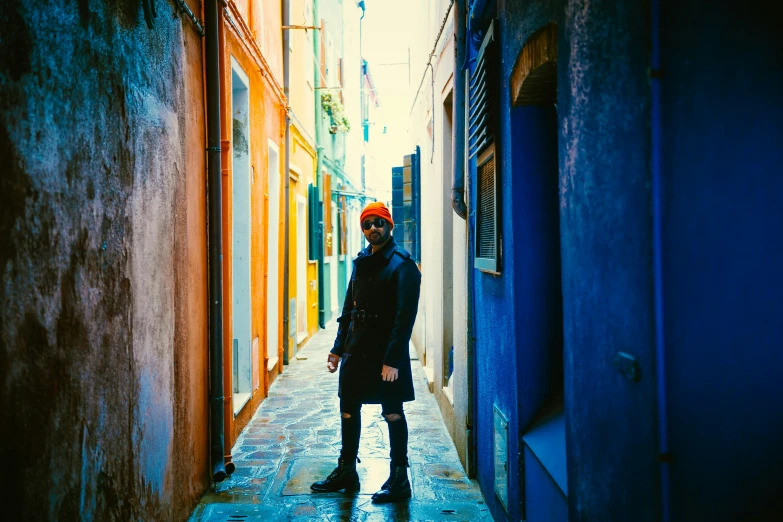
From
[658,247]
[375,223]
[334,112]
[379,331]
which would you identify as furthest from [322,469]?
[334,112]

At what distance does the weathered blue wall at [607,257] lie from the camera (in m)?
1.60

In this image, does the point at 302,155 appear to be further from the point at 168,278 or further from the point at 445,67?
the point at 168,278

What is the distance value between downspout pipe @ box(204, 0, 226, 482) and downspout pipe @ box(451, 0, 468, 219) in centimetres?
184

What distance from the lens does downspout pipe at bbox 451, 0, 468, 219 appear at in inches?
189

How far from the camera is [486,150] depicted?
3.92 metres

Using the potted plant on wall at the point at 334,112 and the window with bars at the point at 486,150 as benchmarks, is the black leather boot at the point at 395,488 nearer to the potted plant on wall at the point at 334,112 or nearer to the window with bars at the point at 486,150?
the window with bars at the point at 486,150

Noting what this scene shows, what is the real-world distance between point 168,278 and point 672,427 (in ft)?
9.82

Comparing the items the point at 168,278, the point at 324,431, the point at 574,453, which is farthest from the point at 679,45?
the point at 324,431

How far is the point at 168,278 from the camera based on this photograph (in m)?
3.68

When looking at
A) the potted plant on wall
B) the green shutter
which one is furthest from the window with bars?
the potted plant on wall

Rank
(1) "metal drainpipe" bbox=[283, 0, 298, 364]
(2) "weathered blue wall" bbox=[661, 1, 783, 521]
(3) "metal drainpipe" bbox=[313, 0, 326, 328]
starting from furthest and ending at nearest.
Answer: (3) "metal drainpipe" bbox=[313, 0, 326, 328] < (1) "metal drainpipe" bbox=[283, 0, 298, 364] < (2) "weathered blue wall" bbox=[661, 1, 783, 521]

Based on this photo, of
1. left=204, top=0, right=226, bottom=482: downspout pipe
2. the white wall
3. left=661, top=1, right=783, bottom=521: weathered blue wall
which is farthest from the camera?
the white wall

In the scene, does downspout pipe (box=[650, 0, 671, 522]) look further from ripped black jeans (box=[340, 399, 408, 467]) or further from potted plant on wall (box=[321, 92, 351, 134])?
potted plant on wall (box=[321, 92, 351, 134])

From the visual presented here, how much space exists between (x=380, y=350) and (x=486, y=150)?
1582mm
